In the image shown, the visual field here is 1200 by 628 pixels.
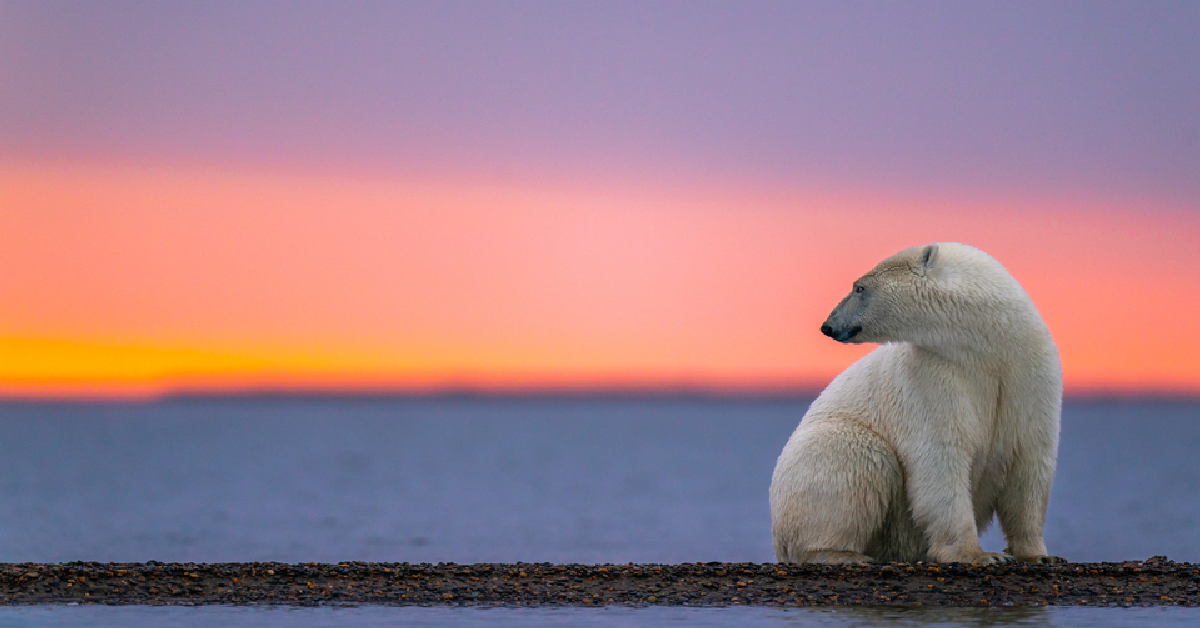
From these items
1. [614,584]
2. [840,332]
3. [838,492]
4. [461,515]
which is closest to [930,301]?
[840,332]

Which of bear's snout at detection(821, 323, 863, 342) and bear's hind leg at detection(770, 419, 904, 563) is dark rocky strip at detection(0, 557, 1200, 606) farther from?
bear's snout at detection(821, 323, 863, 342)

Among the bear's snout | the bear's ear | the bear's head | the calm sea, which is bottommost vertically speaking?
the calm sea

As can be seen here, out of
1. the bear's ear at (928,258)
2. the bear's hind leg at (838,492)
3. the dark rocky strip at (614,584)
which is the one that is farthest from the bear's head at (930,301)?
the dark rocky strip at (614,584)

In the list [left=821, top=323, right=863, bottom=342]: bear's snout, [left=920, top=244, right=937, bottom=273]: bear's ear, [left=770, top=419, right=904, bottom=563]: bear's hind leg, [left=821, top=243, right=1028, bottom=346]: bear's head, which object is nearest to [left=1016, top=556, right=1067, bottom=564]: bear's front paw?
[left=770, top=419, right=904, bottom=563]: bear's hind leg

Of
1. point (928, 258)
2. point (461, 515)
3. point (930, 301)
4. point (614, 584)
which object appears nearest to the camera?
point (614, 584)

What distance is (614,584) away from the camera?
9.55m

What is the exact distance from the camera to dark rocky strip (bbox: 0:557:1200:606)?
9023 mm

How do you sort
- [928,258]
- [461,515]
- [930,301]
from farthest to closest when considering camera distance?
1. [461,515]
2. [928,258]
3. [930,301]

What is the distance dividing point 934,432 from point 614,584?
2823 mm

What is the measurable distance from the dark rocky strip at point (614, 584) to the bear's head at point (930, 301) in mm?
1801

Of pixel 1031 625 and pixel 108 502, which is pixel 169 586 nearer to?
pixel 1031 625

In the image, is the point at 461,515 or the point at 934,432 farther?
the point at 461,515

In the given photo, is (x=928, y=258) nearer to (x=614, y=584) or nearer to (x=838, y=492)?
(x=838, y=492)

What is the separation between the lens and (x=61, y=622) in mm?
8344
